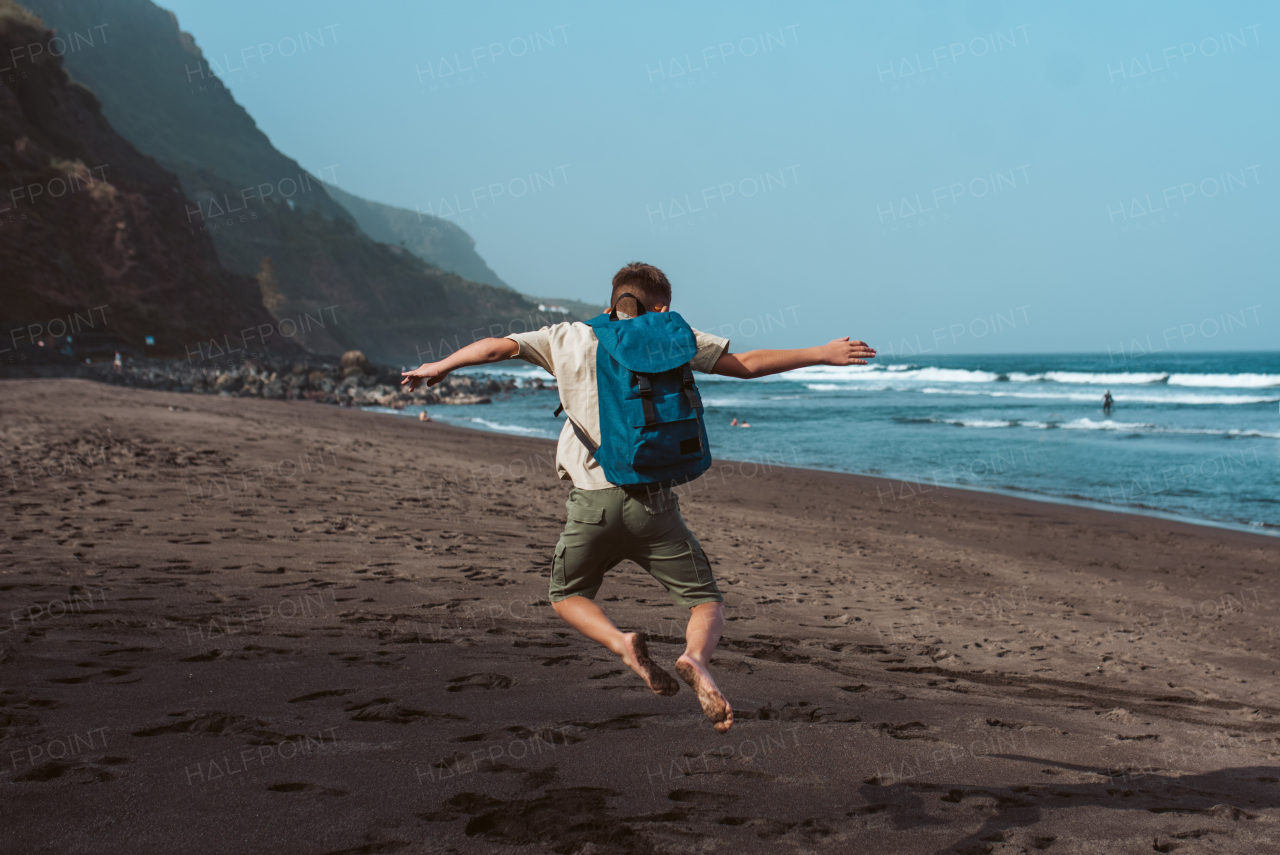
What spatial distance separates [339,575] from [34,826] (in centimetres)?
322

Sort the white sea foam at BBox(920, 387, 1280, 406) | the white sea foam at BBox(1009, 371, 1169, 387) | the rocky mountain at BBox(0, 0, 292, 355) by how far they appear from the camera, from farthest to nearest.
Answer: the white sea foam at BBox(1009, 371, 1169, 387)
the white sea foam at BBox(920, 387, 1280, 406)
the rocky mountain at BBox(0, 0, 292, 355)

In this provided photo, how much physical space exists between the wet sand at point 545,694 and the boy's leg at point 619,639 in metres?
0.38

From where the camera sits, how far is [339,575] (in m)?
5.34

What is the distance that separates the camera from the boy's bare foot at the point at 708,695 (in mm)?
2482

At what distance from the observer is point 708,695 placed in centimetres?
251

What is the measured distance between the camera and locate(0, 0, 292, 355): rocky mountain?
32.8 m

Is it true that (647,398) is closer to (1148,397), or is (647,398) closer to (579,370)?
(579,370)

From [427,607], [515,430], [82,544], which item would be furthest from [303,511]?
[515,430]

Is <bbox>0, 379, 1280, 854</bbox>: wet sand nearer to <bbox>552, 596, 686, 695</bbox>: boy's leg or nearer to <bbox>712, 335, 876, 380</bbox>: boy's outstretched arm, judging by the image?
<bbox>552, 596, 686, 695</bbox>: boy's leg

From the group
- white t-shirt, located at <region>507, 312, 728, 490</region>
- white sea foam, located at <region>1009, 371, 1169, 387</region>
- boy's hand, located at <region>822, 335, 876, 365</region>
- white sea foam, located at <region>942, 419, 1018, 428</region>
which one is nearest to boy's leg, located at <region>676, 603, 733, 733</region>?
white t-shirt, located at <region>507, 312, 728, 490</region>

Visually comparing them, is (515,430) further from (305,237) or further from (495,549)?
(305,237)

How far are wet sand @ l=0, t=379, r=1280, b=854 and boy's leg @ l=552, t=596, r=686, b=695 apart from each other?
380mm

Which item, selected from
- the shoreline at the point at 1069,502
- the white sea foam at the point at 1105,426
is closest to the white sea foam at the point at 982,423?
the white sea foam at the point at 1105,426

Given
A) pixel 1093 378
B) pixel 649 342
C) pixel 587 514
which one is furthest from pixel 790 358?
pixel 1093 378
